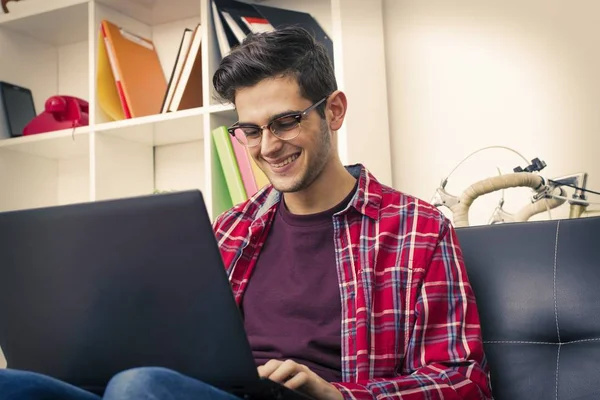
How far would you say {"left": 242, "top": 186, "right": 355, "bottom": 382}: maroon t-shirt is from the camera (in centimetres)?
129

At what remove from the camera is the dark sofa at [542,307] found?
123cm

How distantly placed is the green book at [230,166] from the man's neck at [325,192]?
63 cm

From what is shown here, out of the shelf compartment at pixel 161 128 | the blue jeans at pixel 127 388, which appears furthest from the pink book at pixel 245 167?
the blue jeans at pixel 127 388

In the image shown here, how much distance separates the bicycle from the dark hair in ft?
1.72

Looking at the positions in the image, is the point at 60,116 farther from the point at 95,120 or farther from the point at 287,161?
the point at 287,161

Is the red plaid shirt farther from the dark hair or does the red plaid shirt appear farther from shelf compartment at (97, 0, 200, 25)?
shelf compartment at (97, 0, 200, 25)

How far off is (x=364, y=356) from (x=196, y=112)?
3.71ft

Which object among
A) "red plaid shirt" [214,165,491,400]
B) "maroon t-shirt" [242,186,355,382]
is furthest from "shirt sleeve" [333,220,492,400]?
"maroon t-shirt" [242,186,355,382]

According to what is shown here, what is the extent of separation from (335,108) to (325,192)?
6.7 inches

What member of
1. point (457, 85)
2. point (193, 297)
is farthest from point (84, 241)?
point (457, 85)

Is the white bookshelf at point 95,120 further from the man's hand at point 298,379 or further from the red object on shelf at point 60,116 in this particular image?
the man's hand at point 298,379

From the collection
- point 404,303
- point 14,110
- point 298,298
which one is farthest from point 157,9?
point 404,303

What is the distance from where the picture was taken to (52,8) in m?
2.43

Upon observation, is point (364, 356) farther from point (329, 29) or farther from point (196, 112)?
point (329, 29)
